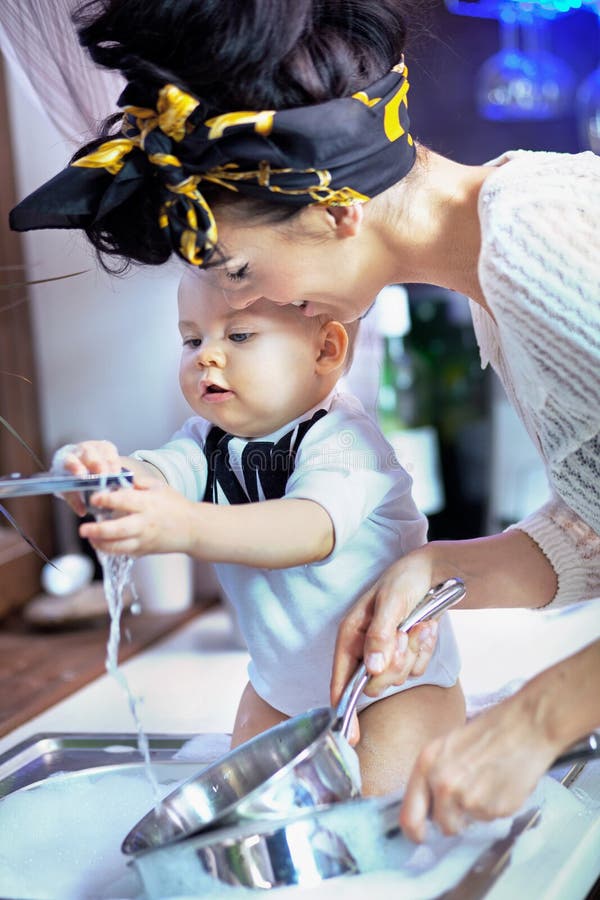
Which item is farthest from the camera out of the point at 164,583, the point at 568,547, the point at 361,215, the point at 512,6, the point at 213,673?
the point at 512,6

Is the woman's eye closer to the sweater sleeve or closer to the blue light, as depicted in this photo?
the sweater sleeve

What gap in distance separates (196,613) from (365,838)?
0.78m

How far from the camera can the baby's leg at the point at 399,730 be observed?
0.74 metres

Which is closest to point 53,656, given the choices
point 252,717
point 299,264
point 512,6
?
point 252,717

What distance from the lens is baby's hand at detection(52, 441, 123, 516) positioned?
2.06 ft

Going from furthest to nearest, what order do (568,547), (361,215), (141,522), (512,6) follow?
(512,6) < (568,547) < (361,215) < (141,522)

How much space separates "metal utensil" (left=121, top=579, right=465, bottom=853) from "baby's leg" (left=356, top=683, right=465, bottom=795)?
0.07 m

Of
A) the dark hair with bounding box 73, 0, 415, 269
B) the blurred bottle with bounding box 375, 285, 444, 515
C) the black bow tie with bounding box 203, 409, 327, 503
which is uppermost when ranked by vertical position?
the dark hair with bounding box 73, 0, 415, 269

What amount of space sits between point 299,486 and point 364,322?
0.22m

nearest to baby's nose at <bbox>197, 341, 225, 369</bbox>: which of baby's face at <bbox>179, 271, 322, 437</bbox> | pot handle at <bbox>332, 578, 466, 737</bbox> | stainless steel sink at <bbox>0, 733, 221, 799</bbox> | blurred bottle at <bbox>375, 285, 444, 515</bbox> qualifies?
baby's face at <bbox>179, 271, 322, 437</bbox>

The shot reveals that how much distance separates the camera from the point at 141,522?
1.87 feet

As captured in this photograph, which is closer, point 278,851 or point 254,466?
point 278,851

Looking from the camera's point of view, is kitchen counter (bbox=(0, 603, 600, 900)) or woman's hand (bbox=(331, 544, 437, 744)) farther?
kitchen counter (bbox=(0, 603, 600, 900))

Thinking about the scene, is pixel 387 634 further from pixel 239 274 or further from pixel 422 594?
pixel 239 274
